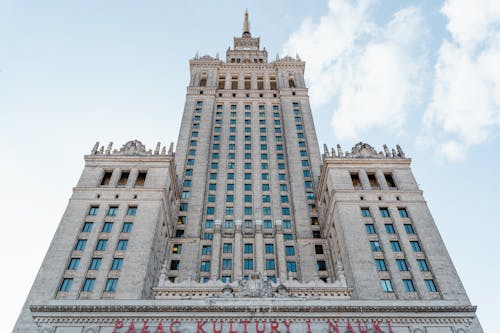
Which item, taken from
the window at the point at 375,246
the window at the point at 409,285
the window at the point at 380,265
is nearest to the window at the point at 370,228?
the window at the point at 375,246

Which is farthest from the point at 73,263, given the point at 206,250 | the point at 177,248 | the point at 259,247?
the point at 259,247

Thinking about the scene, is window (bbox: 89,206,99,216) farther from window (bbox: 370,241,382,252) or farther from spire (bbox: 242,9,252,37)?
spire (bbox: 242,9,252,37)

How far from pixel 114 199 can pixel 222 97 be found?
4159cm

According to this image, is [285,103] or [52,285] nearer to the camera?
[52,285]

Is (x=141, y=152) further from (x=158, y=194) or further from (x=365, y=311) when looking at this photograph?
(x=365, y=311)

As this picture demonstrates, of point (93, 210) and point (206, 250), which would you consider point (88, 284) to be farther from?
point (206, 250)

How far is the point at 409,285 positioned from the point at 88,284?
110ft

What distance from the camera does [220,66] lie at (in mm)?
94188

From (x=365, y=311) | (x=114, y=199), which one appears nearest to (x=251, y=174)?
(x=114, y=199)

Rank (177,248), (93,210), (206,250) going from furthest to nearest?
(206,250) → (177,248) → (93,210)

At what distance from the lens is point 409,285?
42.1m

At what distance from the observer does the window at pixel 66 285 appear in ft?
132

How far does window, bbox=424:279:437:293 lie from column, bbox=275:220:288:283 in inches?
629

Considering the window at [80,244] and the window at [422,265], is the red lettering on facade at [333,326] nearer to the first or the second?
the window at [422,265]
